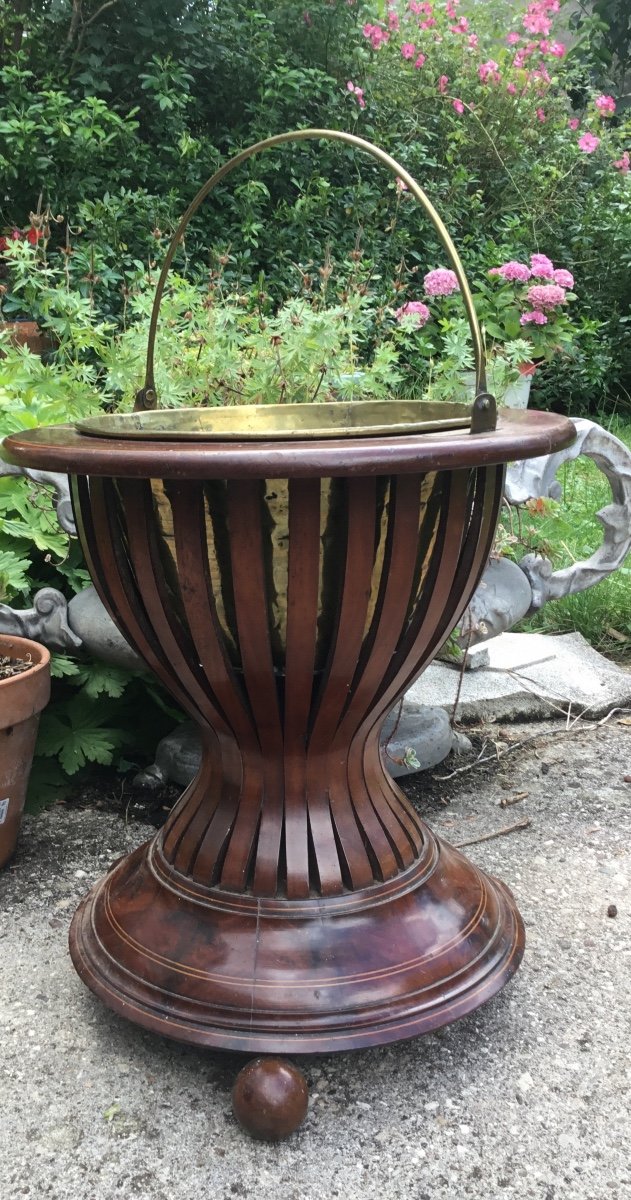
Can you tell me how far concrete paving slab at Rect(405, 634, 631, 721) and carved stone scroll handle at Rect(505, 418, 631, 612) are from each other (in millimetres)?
404

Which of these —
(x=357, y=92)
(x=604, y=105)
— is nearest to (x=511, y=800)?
(x=357, y=92)

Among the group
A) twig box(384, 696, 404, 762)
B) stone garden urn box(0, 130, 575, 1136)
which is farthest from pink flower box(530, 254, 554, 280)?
stone garden urn box(0, 130, 575, 1136)

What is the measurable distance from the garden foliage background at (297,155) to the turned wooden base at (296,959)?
157cm

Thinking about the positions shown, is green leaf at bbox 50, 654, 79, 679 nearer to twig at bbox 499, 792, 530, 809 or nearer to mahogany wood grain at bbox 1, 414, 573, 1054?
mahogany wood grain at bbox 1, 414, 573, 1054

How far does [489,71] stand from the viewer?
18.5 ft

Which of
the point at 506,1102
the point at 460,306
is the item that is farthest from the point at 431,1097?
the point at 460,306

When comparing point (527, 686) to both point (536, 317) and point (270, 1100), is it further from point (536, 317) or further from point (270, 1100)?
point (536, 317)

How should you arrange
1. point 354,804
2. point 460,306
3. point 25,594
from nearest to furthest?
1. point 354,804
2. point 25,594
3. point 460,306

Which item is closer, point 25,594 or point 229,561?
point 229,561

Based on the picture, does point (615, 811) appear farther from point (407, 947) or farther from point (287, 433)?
point (287, 433)

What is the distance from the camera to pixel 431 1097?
130cm

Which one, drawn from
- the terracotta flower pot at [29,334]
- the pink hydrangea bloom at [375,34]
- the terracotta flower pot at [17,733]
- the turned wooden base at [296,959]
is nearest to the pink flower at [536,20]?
the pink hydrangea bloom at [375,34]

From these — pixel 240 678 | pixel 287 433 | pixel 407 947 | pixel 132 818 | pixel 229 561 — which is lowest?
pixel 132 818

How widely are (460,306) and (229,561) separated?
3.61 m
